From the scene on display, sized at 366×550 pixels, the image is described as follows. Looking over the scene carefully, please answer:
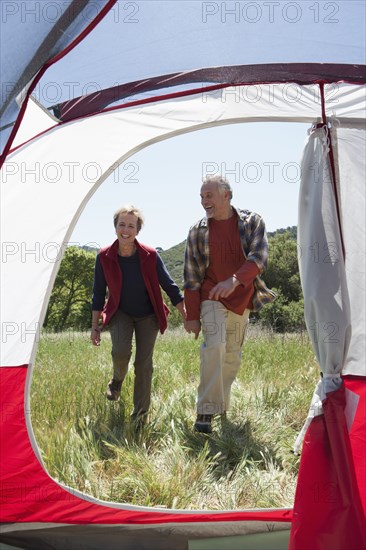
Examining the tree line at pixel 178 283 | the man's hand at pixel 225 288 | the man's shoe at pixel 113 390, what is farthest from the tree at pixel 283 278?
the man's hand at pixel 225 288

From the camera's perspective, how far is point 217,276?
13.5ft

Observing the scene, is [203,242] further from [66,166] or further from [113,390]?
[113,390]

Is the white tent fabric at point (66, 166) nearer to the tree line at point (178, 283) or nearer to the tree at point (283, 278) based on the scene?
the tree line at point (178, 283)

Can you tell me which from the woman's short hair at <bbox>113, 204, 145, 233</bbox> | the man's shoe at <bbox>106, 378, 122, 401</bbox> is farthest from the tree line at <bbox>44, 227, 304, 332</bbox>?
the woman's short hair at <bbox>113, 204, 145, 233</bbox>

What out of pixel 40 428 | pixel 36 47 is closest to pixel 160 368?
pixel 40 428

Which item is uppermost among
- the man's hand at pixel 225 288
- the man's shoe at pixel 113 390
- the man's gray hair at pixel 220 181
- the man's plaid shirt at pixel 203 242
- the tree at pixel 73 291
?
the tree at pixel 73 291

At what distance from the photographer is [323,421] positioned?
2346 mm

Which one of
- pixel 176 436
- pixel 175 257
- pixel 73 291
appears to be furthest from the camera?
pixel 73 291

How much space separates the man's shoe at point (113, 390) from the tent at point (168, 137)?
1.41m

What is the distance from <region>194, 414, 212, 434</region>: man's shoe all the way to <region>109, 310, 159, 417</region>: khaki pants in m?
0.37

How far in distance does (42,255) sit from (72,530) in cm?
127

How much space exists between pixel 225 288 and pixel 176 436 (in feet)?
2.82

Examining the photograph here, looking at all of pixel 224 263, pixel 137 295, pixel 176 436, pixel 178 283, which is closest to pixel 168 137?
pixel 224 263

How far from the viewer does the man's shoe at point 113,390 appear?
176 inches
